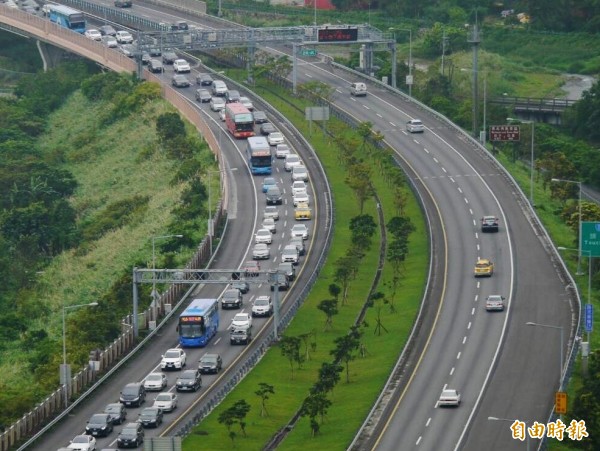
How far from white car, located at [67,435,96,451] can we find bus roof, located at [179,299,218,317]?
88.0 ft

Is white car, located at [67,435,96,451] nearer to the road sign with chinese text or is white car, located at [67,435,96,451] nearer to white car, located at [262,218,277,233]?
the road sign with chinese text

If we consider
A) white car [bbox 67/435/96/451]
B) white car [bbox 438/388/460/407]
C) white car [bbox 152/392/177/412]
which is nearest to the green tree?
white car [bbox 152/392/177/412]

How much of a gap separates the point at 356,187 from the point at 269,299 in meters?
31.8

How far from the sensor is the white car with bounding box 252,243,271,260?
177m

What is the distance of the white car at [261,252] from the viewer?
17675 cm

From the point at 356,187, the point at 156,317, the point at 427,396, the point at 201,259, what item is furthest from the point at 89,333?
the point at 356,187

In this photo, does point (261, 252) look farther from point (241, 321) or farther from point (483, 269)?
point (483, 269)

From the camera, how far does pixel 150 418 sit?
5153 inches

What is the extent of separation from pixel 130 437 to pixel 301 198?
70831mm

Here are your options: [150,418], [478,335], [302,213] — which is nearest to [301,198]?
[302,213]

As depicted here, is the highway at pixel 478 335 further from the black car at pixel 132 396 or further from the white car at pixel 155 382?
the black car at pixel 132 396

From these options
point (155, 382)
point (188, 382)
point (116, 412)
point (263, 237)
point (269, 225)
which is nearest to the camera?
point (116, 412)

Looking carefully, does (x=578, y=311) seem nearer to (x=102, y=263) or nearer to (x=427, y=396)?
Result: (x=427, y=396)

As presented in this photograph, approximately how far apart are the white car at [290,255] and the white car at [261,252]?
1527mm
